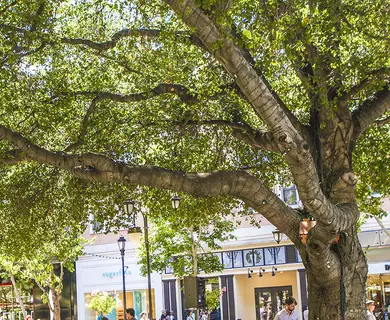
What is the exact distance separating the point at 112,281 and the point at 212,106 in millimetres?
25646

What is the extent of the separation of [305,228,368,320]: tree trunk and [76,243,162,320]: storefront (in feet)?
82.6

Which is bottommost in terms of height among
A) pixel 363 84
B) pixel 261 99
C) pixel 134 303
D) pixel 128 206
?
pixel 134 303

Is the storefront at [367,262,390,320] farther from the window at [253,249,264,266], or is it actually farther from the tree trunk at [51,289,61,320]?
the tree trunk at [51,289,61,320]

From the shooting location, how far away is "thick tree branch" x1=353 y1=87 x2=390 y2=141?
1311 cm

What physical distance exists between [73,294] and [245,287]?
34.1 ft

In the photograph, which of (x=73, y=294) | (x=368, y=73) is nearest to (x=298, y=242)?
(x=368, y=73)

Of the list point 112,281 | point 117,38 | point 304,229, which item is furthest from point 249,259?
point 304,229

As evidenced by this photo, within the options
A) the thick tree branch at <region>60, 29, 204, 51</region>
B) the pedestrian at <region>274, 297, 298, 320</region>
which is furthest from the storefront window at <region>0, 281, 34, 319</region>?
the thick tree branch at <region>60, 29, 204, 51</region>

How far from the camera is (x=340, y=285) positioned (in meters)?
12.0

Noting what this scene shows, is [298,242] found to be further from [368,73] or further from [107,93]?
[107,93]

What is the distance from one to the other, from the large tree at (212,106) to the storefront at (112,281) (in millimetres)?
21331

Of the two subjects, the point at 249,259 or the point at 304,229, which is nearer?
the point at 304,229

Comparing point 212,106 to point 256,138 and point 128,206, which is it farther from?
point 128,206

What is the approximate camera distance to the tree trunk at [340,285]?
1198 cm
